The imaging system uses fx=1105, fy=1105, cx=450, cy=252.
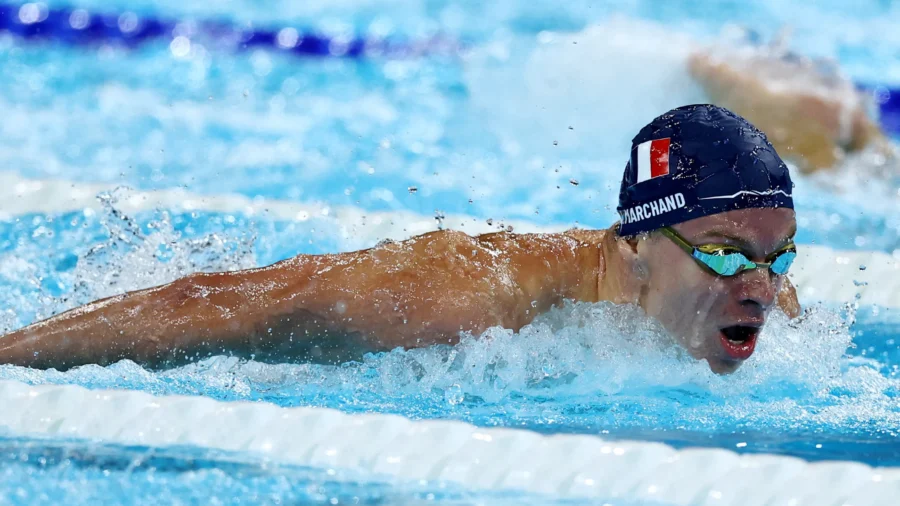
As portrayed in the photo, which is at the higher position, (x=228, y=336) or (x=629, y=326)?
(x=629, y=326)

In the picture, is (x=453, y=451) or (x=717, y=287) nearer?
(x=453, y=451)

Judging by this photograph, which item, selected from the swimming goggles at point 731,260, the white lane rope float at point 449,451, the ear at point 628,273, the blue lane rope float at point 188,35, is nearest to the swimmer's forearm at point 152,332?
the white lane rope float at point 449,451

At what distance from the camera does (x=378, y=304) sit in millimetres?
2162

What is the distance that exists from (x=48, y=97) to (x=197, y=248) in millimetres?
3257

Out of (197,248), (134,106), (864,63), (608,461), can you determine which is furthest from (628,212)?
(864,63)

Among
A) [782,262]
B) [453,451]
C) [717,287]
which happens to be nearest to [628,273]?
[717,287]

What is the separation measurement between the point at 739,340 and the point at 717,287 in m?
0.15

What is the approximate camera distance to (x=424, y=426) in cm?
190

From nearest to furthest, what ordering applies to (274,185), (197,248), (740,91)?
(197,248) → (274,185) → (740,91)

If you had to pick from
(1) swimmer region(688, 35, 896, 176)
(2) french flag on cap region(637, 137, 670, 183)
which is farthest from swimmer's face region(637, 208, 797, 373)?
(1) swimmer region(688, 35, 896, 176)

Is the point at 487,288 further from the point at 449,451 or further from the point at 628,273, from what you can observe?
the point at 449,451

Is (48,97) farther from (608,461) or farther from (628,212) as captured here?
(608,461)

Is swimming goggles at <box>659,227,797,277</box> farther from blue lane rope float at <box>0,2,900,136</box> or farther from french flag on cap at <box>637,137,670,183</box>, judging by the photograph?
blue lane rope float at <box>0,2,900,136</box>

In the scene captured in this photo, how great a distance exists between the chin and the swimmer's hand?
424 millimetres
